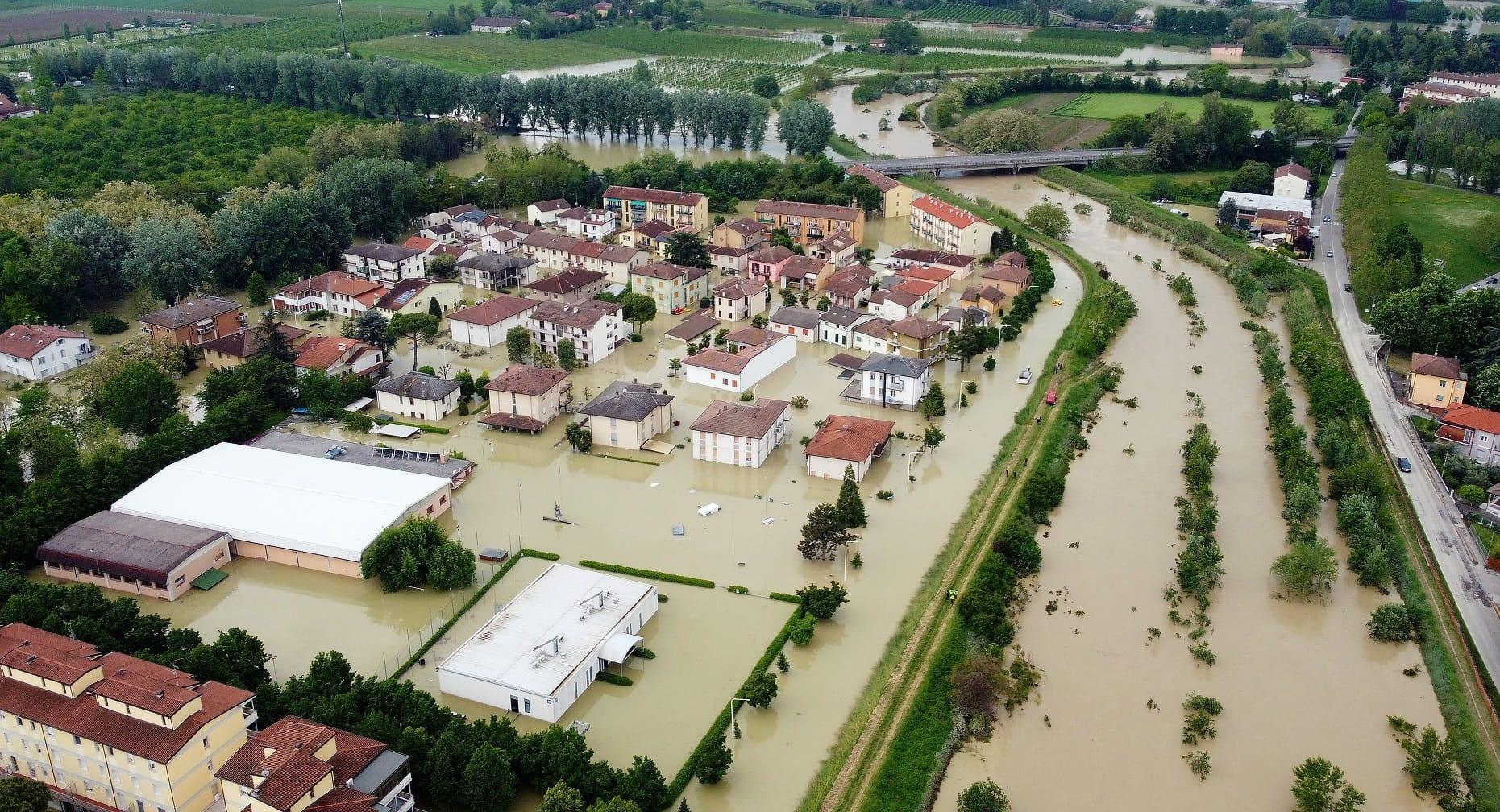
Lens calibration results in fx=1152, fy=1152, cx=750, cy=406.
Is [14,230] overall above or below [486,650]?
above

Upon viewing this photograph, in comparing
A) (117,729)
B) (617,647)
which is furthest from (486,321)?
(117,729)

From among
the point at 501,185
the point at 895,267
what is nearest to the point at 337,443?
the point at 895,267

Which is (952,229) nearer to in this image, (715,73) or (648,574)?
(648,574)

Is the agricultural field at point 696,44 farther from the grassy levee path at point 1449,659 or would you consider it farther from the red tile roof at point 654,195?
the grassy levee path at point 1449,659

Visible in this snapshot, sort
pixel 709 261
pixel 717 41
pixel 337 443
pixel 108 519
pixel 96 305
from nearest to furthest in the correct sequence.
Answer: pixel 108 519
pixel 337 443
pixel 96 305
pixel 709 261
pixel 717 41

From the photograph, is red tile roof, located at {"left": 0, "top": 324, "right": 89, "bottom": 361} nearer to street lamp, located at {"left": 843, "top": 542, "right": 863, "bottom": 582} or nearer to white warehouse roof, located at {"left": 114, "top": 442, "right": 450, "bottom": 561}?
white warehouse roof, located at {"left": 114, "top": 442, "right": 450, "bottom": 561}

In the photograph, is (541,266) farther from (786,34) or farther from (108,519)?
(786,34)
